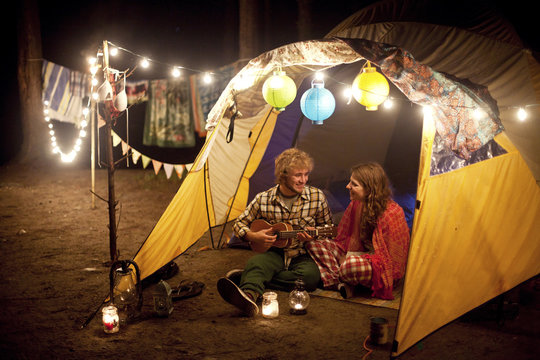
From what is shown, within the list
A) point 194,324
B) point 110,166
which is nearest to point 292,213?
point 194,324

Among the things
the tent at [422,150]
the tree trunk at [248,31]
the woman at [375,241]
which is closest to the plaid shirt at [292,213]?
the woman at [375,241]

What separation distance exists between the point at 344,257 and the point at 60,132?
11.5 m

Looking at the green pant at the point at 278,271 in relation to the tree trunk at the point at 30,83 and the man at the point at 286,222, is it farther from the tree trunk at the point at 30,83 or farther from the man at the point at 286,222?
the tree trunk at the point at 30,83

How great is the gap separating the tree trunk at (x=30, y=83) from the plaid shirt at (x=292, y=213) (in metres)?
9.50

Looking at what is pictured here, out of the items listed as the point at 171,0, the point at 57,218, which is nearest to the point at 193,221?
the point at 57,218

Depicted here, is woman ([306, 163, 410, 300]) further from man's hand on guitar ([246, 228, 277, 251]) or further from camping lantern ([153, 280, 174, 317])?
camping lantern ([153, 280, 174, 317])

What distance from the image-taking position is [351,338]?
3.42m

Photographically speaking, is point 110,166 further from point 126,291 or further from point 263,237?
point 263,237

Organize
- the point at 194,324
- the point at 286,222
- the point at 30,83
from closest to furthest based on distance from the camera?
the point at 194,324
the point at 286,222
the point at 30,83

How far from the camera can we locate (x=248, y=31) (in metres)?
9.21

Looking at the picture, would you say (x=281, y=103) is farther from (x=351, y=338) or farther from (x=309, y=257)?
(x=351, y=338)

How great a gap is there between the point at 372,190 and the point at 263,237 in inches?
40.0

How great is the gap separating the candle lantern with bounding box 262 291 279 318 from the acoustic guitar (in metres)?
0.52

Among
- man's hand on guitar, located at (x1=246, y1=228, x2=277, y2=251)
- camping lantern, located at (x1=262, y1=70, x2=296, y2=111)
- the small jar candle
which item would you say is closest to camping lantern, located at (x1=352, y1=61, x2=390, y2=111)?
camping lantern, located at (x1=262, y1=70, x2=296, y2=111)
